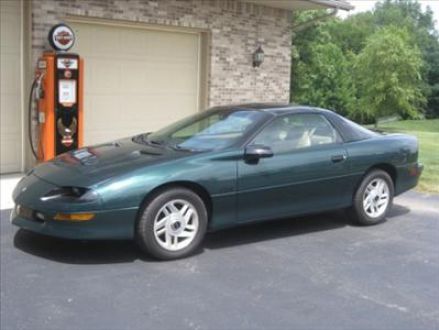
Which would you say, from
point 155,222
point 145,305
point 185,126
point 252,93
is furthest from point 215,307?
point 252,93

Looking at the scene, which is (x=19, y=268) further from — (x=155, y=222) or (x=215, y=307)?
(x=215, y=307)

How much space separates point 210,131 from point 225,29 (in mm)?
6191

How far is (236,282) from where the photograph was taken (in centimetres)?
495

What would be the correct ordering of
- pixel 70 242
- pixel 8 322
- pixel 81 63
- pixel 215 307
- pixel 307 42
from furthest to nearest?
pixel 307 42, pixel 81 63, pixel 70 242, pixel 215 307, pixel 8 322

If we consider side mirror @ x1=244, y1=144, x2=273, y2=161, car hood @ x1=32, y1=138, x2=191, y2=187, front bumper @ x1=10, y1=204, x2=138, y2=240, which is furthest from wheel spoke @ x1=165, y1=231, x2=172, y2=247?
side mirror @ x1=244, y1=144, x2=273, y2=161

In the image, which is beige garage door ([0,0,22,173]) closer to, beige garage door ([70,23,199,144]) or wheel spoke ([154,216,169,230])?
beige garage door ([70,23,199,144])

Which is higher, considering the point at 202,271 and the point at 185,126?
the point at 185,126

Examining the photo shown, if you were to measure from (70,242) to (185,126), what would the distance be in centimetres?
172

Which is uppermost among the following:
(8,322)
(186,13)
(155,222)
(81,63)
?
(186,13)

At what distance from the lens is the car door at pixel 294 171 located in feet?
19.3

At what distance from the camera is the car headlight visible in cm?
512

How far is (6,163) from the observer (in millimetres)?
9383

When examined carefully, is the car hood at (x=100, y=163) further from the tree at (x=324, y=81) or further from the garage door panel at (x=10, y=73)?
the tree at (x=324, y=81)

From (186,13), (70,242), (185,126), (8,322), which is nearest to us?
(8,322)
